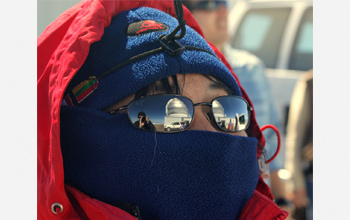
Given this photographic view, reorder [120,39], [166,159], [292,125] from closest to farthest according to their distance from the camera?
[166,159]
[120,39]
[292,125]

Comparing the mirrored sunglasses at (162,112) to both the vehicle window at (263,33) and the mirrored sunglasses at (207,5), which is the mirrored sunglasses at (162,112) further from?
the vehicle window at (263,33)

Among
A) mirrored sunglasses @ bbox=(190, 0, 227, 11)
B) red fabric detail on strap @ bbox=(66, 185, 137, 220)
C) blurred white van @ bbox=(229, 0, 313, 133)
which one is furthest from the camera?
blurred white van @ bbox=(229, 0, 313, 133)

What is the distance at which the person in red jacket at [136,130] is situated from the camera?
5.32 feet

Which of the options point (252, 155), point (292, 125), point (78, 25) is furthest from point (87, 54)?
→ point (292, 125)

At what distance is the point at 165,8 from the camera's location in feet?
6.57

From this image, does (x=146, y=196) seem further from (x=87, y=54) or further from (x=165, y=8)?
(x=165, y=8)

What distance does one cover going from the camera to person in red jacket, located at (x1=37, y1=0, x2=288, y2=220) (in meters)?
1.62

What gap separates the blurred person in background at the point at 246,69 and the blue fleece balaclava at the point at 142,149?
165 centimetres

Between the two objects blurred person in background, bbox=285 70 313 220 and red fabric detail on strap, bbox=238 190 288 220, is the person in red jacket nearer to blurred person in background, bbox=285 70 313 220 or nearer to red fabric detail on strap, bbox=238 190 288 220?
red fabric detail on strap, bbox=238 190 288 220

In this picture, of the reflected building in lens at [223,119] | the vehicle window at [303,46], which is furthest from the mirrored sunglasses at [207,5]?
the vehicle window at [303,46]

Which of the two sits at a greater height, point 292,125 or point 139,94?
point 139,94

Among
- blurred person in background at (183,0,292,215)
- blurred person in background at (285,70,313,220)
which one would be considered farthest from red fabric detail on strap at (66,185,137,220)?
blurred person in background at (285,70,313,220)

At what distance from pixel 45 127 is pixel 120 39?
408mm

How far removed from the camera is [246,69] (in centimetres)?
351
